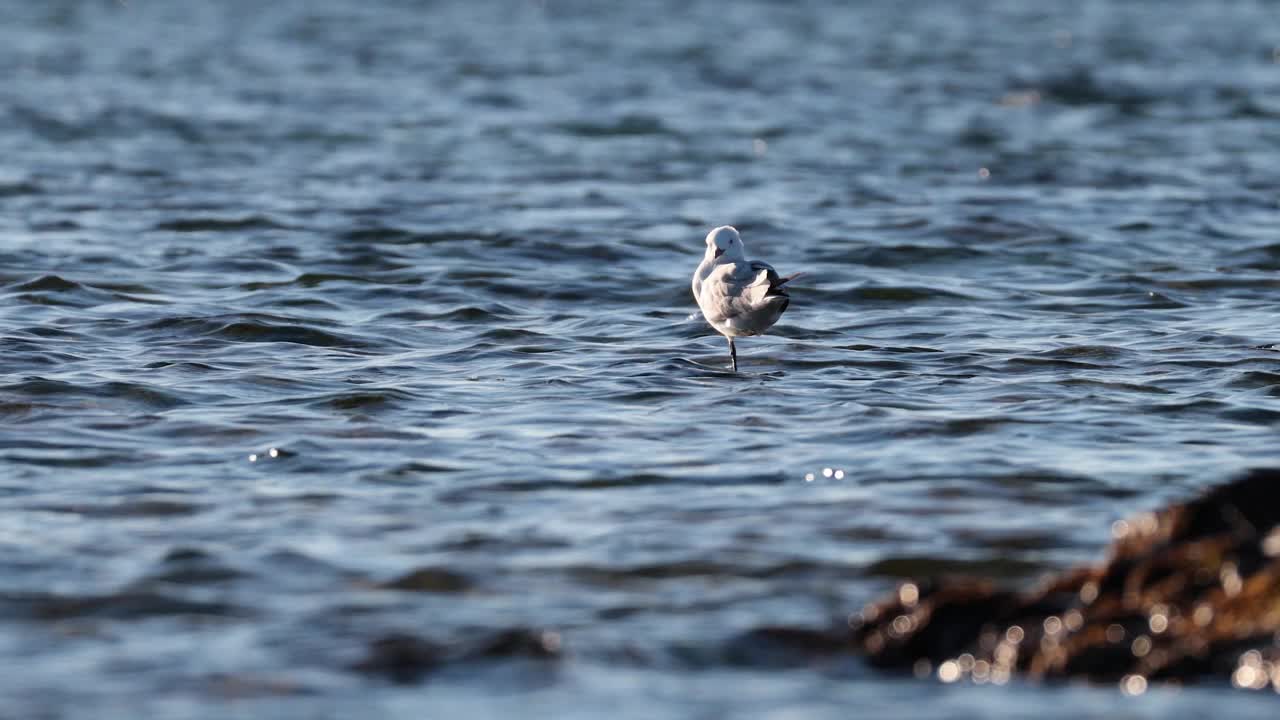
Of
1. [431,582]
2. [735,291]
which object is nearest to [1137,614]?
[431,582]

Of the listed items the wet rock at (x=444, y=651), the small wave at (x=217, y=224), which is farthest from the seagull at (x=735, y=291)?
the small wave at (x=217, y=224)

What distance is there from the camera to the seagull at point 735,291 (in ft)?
37.2

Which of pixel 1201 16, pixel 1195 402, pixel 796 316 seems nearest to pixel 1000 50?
pixel 1201 16

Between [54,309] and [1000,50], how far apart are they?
97.5ft

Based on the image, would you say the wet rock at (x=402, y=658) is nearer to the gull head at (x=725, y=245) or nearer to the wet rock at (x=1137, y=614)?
the wet rock at (x=1137, y=614)

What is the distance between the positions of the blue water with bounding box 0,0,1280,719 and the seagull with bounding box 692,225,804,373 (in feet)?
1.44

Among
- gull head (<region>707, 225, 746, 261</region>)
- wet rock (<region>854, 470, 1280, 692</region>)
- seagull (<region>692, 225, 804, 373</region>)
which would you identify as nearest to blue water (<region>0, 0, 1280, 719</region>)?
wet rock (<region>854, 470, 1280, 692</region>)

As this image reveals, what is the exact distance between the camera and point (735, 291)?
11.6m

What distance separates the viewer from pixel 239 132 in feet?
84.8

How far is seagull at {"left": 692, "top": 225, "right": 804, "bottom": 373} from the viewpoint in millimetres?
11352

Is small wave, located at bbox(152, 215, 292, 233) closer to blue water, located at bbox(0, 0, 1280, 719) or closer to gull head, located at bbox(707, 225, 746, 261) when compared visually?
blue water, located at bbox(0, 0, 1280, 719)

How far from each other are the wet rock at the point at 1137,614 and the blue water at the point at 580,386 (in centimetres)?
13

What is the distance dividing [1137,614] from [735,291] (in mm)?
5852

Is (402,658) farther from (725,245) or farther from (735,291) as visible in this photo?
(725,245)
